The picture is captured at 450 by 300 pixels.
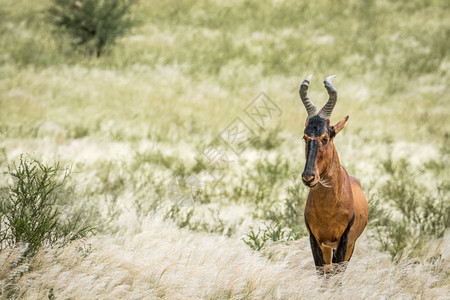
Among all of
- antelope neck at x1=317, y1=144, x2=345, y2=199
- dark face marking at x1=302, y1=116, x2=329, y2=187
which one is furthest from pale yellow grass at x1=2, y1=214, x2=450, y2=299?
dark face marking at x1=302, y1=116, x2=329, y2=187

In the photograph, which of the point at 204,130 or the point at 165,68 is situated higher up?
the point at 165,68

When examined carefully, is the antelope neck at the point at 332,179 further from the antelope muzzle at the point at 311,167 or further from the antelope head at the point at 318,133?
the antelope muzzle at the point at 311,167

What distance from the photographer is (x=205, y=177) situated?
28.2 feet

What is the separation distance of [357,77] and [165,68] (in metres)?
7.91

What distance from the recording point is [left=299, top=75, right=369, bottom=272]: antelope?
328cm

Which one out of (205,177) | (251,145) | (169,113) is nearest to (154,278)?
(205,177)

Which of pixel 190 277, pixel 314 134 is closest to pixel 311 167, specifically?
pixel 314 134

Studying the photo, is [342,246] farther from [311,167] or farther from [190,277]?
[190,277]

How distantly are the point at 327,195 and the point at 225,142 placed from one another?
302 inches

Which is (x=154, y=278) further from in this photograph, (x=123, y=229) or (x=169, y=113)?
(x=169, y=113)

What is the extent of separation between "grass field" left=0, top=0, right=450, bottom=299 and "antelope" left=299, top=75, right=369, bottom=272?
0.83ft

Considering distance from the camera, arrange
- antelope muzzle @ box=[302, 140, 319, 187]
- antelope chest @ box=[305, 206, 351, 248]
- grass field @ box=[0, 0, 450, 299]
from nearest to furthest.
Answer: antelope muzzle @ box=[302, 140, 319, 187] < antelope chest @ box=[305, 206, 351, 248] < grass field @ box=[0, 0, 450, 299]

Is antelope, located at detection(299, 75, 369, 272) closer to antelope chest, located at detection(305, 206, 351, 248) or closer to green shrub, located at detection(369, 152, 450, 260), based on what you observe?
antelope chest, located at detection(305, 206, 351, 248)

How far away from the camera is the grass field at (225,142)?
12.3 feet
